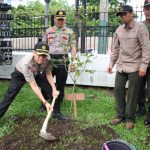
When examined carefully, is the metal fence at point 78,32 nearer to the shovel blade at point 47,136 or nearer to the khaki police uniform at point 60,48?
the khaki police uniform at point 60,48

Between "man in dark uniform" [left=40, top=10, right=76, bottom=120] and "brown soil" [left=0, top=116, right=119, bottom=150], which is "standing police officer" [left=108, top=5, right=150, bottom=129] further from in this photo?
"man in dark uniform" [left=40, top=10, right=76, bottom=120]

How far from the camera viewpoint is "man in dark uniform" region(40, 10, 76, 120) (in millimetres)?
A: 5797

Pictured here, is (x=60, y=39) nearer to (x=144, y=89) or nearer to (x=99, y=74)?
(x=144, y=89)

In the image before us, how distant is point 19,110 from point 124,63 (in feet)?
6.87

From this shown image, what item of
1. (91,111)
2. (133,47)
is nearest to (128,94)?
(133,47)

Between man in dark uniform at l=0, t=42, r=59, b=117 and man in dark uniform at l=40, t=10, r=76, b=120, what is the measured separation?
1.29 ft

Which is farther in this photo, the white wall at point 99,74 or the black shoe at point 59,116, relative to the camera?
the white wall at point 99,74

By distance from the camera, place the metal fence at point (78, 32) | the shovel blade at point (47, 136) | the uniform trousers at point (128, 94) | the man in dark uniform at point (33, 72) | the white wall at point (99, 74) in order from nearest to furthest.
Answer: the shovel blade at point (47, 136), the man in dark uniform at point (33, 72), the uniform trousers at point (128, 94), the white wall at point (99, 74), the metal fence at point (78, 32)

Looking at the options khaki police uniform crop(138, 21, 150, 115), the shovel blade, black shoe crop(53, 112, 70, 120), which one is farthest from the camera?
black shoe crop(53, 112, 70, 120)

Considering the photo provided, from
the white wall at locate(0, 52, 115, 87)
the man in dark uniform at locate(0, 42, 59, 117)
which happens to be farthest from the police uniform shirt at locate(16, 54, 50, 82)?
the white wall at locate(0, 52, 115, 87)

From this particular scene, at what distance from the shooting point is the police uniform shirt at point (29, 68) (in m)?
5.01

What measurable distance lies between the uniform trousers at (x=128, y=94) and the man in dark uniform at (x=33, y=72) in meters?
1.06

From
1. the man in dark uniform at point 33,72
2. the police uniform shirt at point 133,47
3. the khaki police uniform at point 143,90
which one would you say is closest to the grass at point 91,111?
the khaki police uniform at point 143,90

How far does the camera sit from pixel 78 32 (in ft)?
26.5
